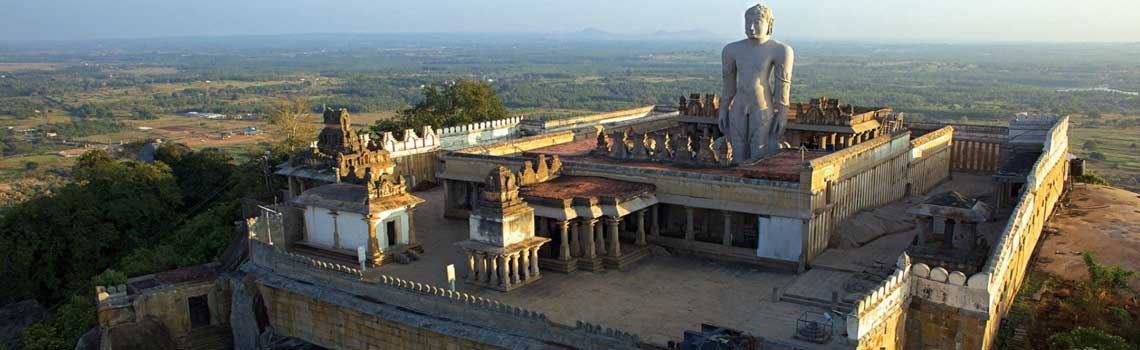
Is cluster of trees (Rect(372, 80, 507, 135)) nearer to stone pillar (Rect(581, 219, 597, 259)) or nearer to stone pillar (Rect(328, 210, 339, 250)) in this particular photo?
stone pillar (Rect(328, 210, 339, 250))

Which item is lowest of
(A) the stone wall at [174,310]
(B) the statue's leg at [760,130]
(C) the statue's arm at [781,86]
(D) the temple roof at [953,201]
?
(A) the stone wall at [174,310]

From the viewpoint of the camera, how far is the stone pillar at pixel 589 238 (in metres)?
28.2

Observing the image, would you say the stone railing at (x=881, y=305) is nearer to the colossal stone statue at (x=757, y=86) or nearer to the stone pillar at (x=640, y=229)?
the stone pillar at (x=640, y=229)

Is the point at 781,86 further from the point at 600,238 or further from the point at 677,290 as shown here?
the point at 677,290

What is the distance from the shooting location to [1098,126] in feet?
360

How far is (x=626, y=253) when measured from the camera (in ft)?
96.5

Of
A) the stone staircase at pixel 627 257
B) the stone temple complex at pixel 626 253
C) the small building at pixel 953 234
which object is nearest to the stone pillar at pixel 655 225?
the stone temple complex at pixel 626 253

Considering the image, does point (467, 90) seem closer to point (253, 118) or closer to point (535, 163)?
point (535, 163)

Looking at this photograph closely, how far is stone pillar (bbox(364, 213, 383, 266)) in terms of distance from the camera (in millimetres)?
28875

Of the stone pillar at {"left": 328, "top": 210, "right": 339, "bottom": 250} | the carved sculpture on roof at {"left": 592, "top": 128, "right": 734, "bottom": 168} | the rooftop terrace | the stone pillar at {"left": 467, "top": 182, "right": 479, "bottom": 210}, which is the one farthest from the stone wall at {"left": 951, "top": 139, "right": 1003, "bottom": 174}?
the stone pillar at {"left": 328, "top": 210, "right": 339, "bottom": 250}

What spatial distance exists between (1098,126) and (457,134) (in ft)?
319

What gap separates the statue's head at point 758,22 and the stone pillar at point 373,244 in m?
16.7

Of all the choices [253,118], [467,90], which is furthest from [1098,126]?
[253,118]

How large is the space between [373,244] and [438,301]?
5.41 meters
